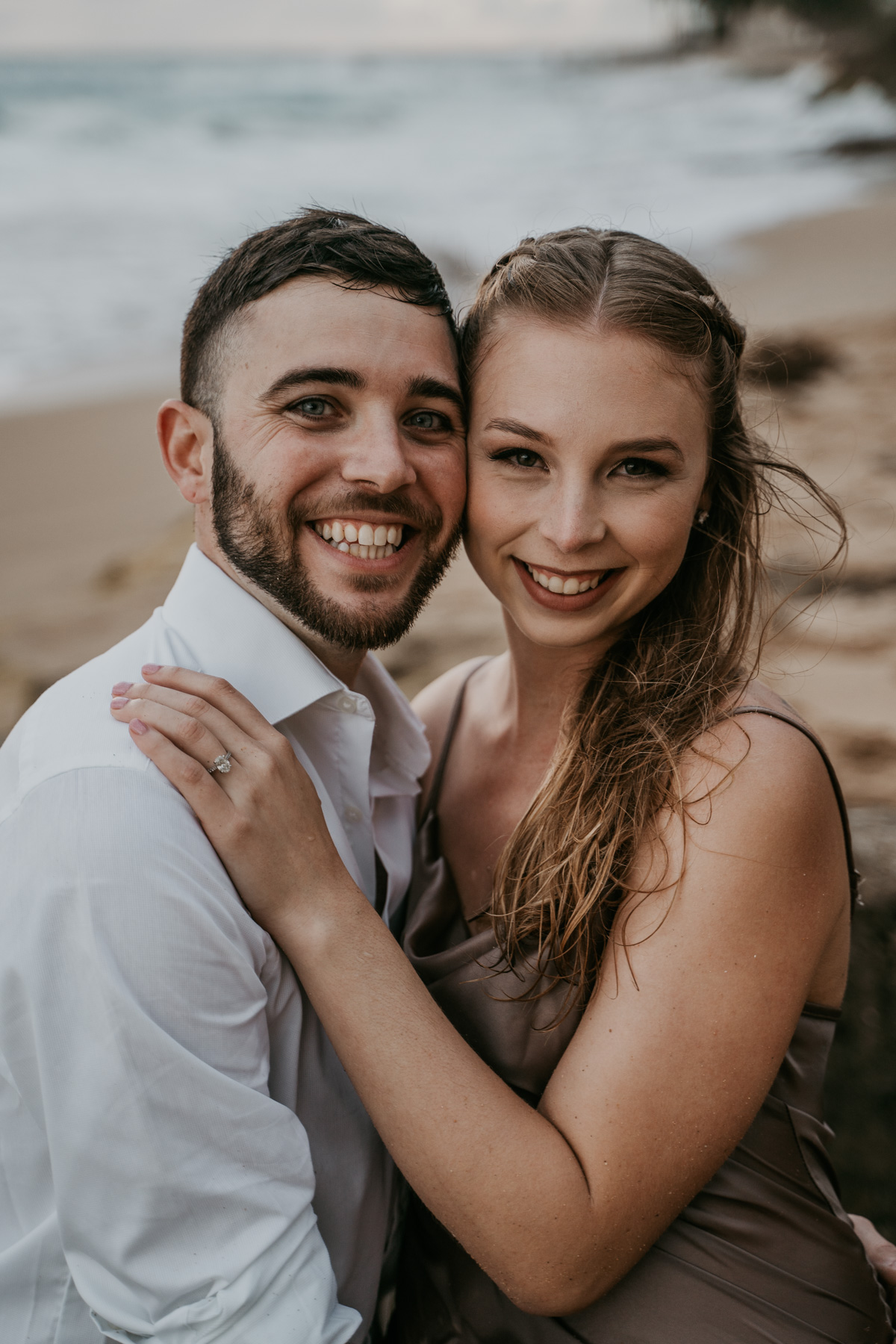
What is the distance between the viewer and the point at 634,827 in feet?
6.47

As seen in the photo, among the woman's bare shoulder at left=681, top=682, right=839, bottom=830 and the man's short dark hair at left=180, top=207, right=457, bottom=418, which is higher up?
the man's short dark hair at left=180, top=207, right=457, bottom=418

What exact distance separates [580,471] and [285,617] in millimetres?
659

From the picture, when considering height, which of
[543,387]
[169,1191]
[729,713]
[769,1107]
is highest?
[543,387]

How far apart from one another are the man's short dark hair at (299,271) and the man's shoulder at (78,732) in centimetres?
59

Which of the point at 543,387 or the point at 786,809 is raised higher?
the point at 543,387

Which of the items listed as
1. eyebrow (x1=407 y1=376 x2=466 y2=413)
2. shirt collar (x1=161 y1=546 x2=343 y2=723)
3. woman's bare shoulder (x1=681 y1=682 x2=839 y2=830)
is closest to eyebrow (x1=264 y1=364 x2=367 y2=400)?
eyebrow (x1=407 y1=376 x2=466 y2=413)

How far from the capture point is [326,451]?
2.04m

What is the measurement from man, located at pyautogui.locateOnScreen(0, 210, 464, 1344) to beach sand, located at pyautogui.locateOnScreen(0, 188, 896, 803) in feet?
1.14

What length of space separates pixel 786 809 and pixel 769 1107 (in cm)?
61

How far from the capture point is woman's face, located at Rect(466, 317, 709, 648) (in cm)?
208

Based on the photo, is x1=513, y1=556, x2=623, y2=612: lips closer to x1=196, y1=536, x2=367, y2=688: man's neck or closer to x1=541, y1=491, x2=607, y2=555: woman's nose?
x1=541, y1=491, x2=607, y2=555: woman's nose

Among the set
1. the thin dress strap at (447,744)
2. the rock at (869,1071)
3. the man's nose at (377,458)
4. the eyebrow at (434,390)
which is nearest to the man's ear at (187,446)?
the man's nose at (377,458)

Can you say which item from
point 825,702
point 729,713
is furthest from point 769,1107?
point 825,702

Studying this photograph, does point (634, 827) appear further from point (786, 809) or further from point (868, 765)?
point (868, 765)
